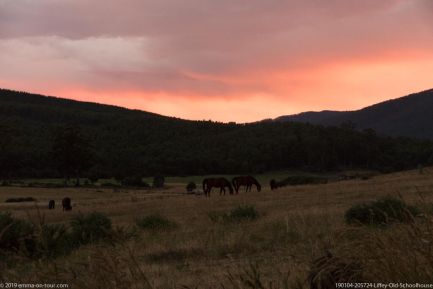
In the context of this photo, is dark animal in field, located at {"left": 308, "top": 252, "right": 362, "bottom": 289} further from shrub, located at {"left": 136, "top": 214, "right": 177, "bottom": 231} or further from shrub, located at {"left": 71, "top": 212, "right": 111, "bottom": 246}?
shrub, located at {"left": 136, "top": 214, "right": 177, "bottom": 231}

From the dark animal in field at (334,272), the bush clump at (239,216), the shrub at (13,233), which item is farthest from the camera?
the bush clump at (239,216)

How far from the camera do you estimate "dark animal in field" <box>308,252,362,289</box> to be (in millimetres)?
4426

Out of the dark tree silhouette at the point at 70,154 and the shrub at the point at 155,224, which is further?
→ the dark tree silhouette at the point at 70,154

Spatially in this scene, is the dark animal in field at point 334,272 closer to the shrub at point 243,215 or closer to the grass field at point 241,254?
the grass field at point 241,254

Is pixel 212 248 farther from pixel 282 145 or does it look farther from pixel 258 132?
pixel 258 132

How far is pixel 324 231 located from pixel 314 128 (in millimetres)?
165485

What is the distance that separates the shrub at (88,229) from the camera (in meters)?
15.2

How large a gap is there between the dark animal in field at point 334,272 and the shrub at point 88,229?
10.8 m

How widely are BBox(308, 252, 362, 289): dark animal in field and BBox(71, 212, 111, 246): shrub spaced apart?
10804 millimetres

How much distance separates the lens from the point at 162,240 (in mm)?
14805

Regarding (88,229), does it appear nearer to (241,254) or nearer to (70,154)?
(241,254)

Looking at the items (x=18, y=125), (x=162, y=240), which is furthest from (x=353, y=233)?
(x=18, y=125)

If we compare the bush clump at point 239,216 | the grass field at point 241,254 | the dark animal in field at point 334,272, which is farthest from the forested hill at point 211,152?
the dark animal in field at point 334,272

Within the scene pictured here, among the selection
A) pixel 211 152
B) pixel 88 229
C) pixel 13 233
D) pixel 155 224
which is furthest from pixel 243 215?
pixel 211 152
